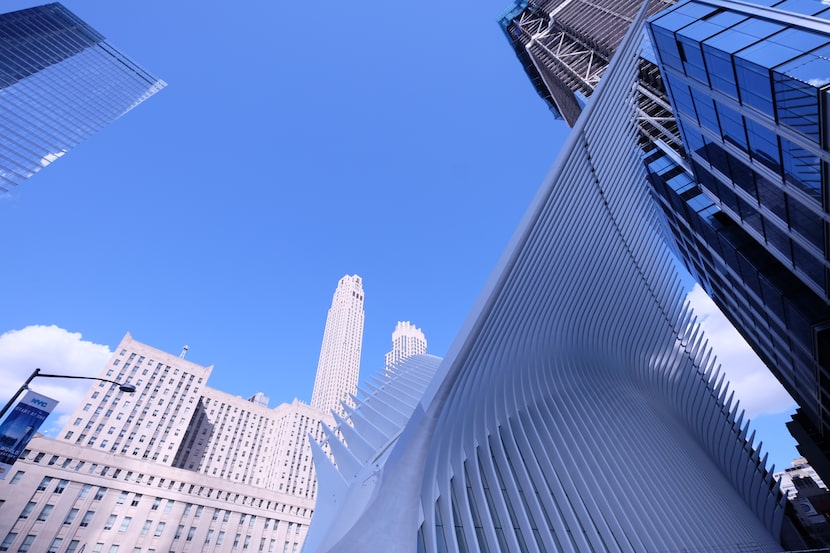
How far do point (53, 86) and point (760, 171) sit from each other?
68042mm

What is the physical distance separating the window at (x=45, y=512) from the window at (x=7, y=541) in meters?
2.29

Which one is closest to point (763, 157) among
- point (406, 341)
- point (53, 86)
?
point (53, 86)

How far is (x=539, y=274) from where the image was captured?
18109 mm

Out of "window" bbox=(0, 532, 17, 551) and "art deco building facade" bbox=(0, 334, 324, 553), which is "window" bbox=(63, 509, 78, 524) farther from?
"window" bbox=(0, 532, 17, 551)

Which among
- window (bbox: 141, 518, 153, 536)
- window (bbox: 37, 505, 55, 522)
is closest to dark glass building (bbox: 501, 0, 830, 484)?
window (bbox: 141, 518, 153, 536)

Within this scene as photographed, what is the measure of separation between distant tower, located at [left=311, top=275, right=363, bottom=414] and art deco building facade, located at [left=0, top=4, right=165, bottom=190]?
3338 inches

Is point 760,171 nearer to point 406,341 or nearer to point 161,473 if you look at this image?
point 161,473

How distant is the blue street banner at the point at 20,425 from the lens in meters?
9.38

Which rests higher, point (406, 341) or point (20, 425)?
point (406, 341)

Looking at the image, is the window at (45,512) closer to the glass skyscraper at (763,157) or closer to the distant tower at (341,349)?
the glass skyscraper at (763,157)

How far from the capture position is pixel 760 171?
14.1m

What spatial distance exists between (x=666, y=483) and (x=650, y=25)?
2459 cm

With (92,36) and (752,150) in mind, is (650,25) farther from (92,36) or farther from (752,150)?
(92,36)

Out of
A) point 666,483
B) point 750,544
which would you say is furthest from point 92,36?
point 750,544
